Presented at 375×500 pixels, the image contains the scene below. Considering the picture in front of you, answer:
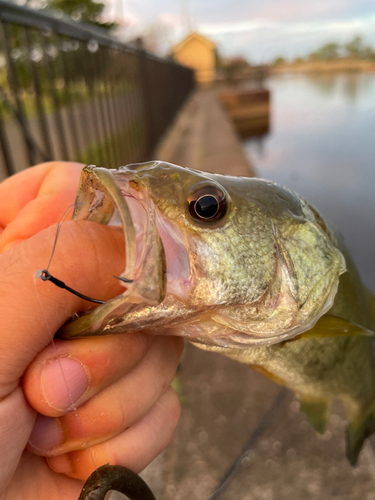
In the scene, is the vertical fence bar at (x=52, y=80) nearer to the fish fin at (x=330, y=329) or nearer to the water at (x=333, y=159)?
the water at (x=333, y=159)

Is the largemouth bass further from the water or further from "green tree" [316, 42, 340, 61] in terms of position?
"green tree" [316, 42, 340, 61]

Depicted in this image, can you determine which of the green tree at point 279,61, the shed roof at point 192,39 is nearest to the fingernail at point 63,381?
the shed roof at point 192,39

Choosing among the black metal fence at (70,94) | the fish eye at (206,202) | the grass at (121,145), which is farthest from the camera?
the grass at (121,145)

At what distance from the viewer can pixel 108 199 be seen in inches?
28.6

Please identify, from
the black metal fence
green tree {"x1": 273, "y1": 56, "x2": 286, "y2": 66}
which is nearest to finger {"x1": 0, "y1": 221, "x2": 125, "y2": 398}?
the black metal fence

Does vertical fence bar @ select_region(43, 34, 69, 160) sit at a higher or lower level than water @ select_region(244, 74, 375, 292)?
higher

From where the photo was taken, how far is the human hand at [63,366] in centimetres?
61

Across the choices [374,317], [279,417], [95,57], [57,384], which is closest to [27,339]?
[57,384]

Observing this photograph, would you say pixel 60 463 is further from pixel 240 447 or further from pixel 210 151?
pixel 210 151

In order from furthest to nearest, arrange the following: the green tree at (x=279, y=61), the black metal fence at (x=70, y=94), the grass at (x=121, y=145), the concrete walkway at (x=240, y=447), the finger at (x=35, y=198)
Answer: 1. the green tree at (x=279, y=61)
2. the grass at (x=121, y=145)
3. the black metal fence at (x=70, y=94)
4. the concrete walkway at (x=240, y=447)
5. the finger at (x=35, y=198)

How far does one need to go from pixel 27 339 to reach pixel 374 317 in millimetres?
1210

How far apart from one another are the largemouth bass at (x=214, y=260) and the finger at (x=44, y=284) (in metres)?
0.05

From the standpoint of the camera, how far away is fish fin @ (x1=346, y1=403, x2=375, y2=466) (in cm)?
137

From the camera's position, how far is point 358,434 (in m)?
1.39
